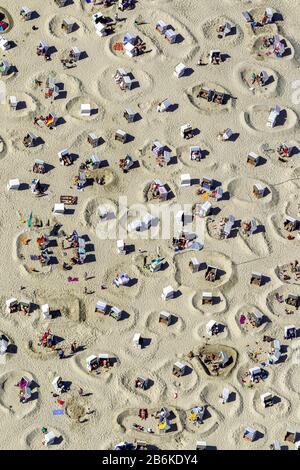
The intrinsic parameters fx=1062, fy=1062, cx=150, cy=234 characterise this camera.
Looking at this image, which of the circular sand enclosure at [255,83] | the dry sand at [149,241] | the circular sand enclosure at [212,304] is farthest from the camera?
the circular sand enclosure at [255,83]

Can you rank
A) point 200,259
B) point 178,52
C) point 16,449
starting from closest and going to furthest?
point 16,449, point 200,259, point 178,52

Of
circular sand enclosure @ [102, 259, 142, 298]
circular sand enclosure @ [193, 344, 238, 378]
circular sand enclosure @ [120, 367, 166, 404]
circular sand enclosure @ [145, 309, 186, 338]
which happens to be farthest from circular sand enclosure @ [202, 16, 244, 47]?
circular sand enclosure @ [120, 367, 166, 404]

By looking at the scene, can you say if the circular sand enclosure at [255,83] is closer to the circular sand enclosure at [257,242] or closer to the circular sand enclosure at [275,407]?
the circular sand enclosure at [257,242]

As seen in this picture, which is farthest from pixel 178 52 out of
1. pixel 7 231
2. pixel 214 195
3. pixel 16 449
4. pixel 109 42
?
pixel 16 449

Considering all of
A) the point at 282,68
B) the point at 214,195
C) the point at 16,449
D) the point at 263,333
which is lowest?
the point at 16,449

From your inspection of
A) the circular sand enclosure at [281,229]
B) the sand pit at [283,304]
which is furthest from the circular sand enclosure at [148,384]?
the circular sand enclosure at [281,229]

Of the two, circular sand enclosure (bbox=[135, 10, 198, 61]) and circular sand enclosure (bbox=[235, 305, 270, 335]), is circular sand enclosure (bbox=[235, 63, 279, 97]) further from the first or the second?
circular sand enclosure (bbox=[235, 305, 270, 335])

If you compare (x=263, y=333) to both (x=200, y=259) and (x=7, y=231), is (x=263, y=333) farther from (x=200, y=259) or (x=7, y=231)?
(x=7, y=231)
